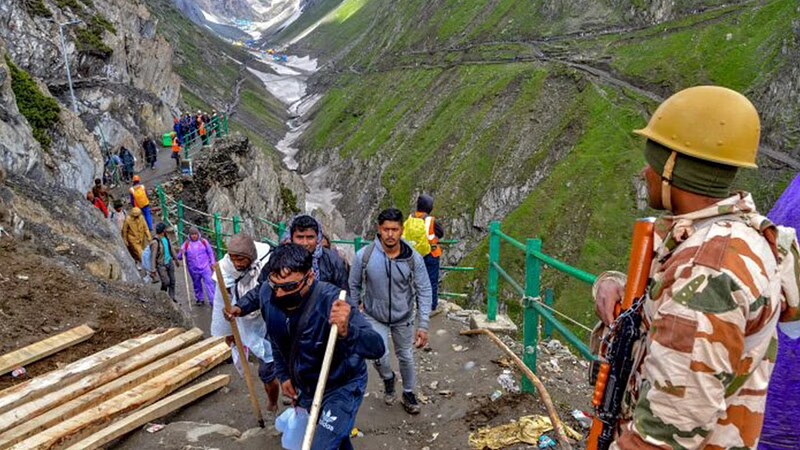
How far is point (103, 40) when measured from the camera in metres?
35.1

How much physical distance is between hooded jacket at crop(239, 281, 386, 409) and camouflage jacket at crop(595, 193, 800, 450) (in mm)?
2161

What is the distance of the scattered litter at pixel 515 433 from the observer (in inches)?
179

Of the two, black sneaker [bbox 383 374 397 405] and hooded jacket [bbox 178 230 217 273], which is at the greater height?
hooded jacket [bbox 178 230 217 273]

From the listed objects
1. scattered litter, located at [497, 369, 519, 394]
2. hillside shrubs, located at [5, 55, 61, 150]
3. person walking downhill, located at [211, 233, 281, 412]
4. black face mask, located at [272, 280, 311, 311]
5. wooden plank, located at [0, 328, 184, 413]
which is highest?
hillside shrubs, located at [5, 55, 61, 150]

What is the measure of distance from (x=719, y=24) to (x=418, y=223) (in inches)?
1952

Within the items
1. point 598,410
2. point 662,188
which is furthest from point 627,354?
point 662,188

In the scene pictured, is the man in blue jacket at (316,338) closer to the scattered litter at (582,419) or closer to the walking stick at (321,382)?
the walking stick at (321,382)

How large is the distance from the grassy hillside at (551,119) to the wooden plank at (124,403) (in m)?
31.0

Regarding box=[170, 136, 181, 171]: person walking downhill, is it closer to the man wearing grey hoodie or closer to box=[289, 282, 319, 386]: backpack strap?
the man wearing grey hoodie

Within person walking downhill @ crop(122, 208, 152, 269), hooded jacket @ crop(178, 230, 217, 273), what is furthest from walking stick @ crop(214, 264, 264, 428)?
person walking downhill @ crop(122, 208, 152, 269)

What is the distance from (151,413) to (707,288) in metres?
5.33

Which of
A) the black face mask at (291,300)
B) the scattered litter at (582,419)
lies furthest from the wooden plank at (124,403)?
the scattered litter at (582,419)

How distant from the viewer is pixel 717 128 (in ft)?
5.90

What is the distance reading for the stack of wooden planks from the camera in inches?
190
